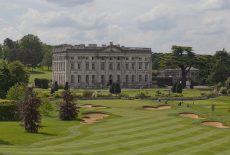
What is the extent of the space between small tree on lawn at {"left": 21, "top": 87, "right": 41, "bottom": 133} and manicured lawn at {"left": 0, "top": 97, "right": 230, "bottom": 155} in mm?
999

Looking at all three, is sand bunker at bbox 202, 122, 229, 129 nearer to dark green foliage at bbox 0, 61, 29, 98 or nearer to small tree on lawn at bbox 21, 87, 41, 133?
small tree on lawn at bbox 21, 87, 41, 133

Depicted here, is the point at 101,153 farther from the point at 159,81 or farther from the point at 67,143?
the point at 159,81

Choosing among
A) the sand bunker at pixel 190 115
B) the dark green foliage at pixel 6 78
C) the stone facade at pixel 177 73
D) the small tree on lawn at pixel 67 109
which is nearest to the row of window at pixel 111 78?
the stone facade at pixel 177 73

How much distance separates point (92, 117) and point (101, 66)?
92430 mm

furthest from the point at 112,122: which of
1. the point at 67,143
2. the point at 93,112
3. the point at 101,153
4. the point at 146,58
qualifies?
the point at 146,58

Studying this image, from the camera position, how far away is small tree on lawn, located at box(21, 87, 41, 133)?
166 feet

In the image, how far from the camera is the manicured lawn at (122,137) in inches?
1523

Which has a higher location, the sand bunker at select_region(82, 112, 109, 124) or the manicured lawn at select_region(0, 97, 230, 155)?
the sand bunker at select_region(82, 112, 109, 124)

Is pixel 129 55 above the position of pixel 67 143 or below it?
above

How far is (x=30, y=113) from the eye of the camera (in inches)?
2018

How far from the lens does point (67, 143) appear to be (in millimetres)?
42219

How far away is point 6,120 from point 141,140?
23750mm

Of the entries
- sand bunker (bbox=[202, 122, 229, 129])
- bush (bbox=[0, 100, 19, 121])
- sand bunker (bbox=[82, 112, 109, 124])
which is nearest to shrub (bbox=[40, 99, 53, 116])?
bush (bbox=[0, 100, 19, 121])

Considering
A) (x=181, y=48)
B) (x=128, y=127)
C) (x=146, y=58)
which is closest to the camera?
(x=128, y=127)
